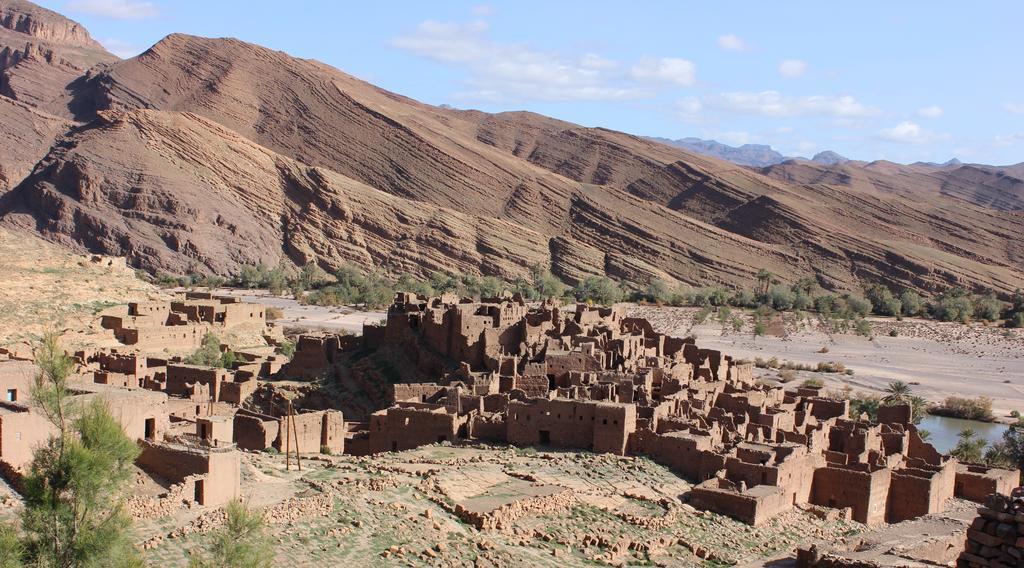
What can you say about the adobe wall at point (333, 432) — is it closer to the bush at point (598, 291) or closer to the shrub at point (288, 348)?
the shrub at point (288, 348)

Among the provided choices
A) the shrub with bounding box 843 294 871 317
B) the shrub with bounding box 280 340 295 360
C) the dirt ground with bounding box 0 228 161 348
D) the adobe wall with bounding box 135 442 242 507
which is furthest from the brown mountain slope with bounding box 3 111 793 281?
the adobe wall with bounding box 135 442 242 507

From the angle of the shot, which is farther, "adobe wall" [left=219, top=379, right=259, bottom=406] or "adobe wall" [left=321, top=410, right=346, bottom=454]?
"adobe wall" [left=219, top=379, right=259, bottom=406]

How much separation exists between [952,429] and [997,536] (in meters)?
38.8

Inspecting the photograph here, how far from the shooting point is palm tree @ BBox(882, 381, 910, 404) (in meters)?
43.1

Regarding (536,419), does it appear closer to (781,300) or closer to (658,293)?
(781,300)

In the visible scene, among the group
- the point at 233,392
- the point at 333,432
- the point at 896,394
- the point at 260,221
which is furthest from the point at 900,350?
the point at 260,221

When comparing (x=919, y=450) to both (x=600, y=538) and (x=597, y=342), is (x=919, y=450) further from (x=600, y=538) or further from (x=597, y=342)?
(x=600, y=538)

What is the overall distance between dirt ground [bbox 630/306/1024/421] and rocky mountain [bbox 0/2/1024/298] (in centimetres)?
2222

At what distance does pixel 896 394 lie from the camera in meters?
45.4

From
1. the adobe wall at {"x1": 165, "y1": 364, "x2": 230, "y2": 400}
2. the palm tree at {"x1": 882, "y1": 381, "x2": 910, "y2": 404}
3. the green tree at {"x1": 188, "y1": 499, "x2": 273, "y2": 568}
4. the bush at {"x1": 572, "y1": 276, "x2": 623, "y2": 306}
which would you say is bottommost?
the palm tree at {"x1": 882, "y1": 381, "x2": 910, "y2": 404}

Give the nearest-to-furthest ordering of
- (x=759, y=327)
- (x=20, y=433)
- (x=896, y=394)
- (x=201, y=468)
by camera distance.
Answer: (x=20, y=433)
(x=201, y=468)
(x=896, y=394)
(x=759, y=327)

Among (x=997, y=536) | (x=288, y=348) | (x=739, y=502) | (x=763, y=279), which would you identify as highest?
(x=997, y=536)

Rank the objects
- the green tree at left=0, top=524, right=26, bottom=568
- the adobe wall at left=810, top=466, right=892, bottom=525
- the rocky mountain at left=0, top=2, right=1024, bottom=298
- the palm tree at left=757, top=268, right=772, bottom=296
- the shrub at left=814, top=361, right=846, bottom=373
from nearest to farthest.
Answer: the green tree at left=0, top=524, right=26, bottom=568, the adobe wall at left=810, top=466, right=892, bottom=525, the shrub at left=814, top=361, right=846, bottom=373, the rocky mountain at left=0, top=2, right=1024, bottom=298, the palm tree at left=757, top=268, right=772, bottom=296

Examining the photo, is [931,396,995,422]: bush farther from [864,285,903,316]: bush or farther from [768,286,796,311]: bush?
[864,285,903,316]: bush
